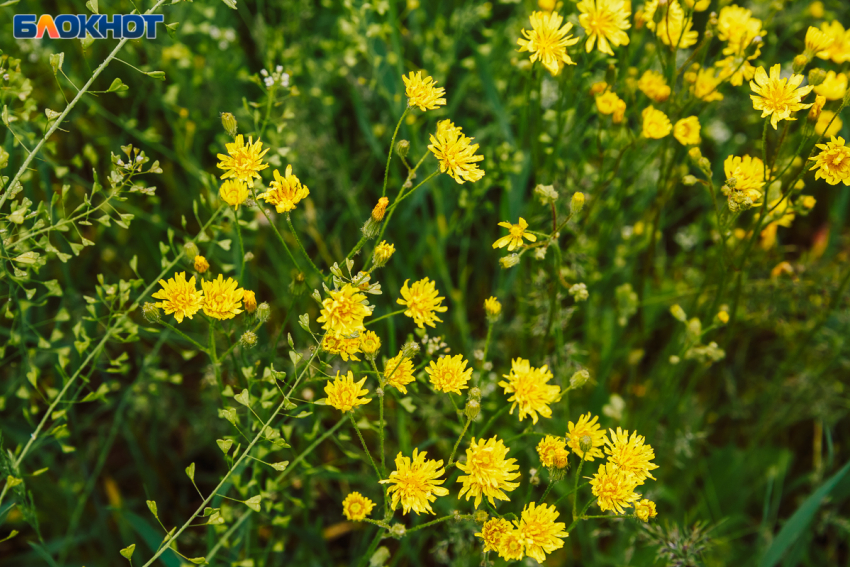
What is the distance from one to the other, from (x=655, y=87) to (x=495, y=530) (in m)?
1.31

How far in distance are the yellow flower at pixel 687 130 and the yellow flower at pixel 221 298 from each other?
49.5 inches

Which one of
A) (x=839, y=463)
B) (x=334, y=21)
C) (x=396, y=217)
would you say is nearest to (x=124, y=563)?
(x=396, y=217)

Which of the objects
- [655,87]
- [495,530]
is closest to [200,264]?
[495,530]

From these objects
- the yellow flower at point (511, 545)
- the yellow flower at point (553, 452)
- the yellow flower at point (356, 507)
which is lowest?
the yellow flower at point (356, 507)

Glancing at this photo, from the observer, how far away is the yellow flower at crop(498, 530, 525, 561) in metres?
1.28

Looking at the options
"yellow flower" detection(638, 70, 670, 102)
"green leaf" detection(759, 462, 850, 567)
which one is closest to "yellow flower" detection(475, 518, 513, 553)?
"green leaf" detection(759, 462, 850, 567)

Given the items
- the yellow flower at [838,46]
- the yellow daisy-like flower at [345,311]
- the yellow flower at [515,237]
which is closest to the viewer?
the yellow daisy-like flower at [345,311]

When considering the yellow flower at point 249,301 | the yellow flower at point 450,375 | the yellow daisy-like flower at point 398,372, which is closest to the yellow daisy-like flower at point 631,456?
the yellow flower at point 450,375

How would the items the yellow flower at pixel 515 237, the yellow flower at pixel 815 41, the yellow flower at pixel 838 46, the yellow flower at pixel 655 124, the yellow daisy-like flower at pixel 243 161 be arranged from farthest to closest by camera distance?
the yellow flower at pixel 838 46 < the yellow flower at pixel 655 124 < the yellow flower at pixel 815 41 < the yellow flower at pixel 515 237 < the yellow daisy-like flower at pixel 243 161

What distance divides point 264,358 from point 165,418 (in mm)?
757

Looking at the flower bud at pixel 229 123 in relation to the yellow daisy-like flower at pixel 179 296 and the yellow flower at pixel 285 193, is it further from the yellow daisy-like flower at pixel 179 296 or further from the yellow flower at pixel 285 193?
the yellow daisy-like flower at pixel 179 296

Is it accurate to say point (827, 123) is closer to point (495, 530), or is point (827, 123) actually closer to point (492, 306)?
point (492, 306)

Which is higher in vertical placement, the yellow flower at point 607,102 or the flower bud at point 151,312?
the yellow flower at point 607,102

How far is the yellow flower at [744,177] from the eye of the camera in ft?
4.82
